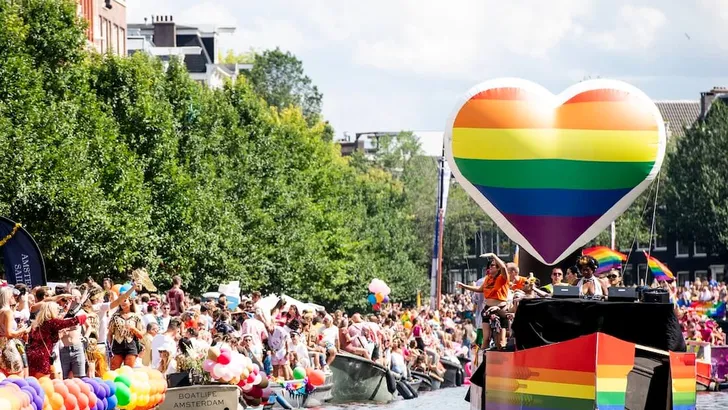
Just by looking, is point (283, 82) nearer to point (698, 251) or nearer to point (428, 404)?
point (698, 251)

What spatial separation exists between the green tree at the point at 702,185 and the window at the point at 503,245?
18.4 m

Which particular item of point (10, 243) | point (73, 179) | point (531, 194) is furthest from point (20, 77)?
point (531, 194)

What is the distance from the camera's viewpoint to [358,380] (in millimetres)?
35844

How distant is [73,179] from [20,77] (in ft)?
8.89

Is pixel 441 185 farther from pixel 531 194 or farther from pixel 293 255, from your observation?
pixel 531 194

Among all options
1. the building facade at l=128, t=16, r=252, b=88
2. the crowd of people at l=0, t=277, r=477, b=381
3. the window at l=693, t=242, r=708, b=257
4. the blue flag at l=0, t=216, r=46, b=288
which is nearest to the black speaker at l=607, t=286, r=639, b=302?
the crowd of people at l=0, t=277, r=477, b=381

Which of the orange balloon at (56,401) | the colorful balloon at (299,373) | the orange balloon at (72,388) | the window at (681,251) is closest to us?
the orange balloon at (56,401)

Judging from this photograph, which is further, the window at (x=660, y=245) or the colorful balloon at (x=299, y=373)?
the window at (x=660, y=245)

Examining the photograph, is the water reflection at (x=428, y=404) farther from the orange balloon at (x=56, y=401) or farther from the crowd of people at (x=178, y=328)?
the orange balloon at (x=56, y=401)

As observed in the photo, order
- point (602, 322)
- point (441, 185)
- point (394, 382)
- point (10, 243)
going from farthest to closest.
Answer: point (441, 185) → point (394, 382) → point (10, 243) → point (602, 322)

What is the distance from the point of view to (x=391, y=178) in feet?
371

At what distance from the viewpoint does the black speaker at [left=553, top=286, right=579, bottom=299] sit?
19203 millimetres

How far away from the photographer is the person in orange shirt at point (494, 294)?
21.7 m

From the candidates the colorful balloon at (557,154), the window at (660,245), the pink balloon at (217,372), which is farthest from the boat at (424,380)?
the window at (660,245)
